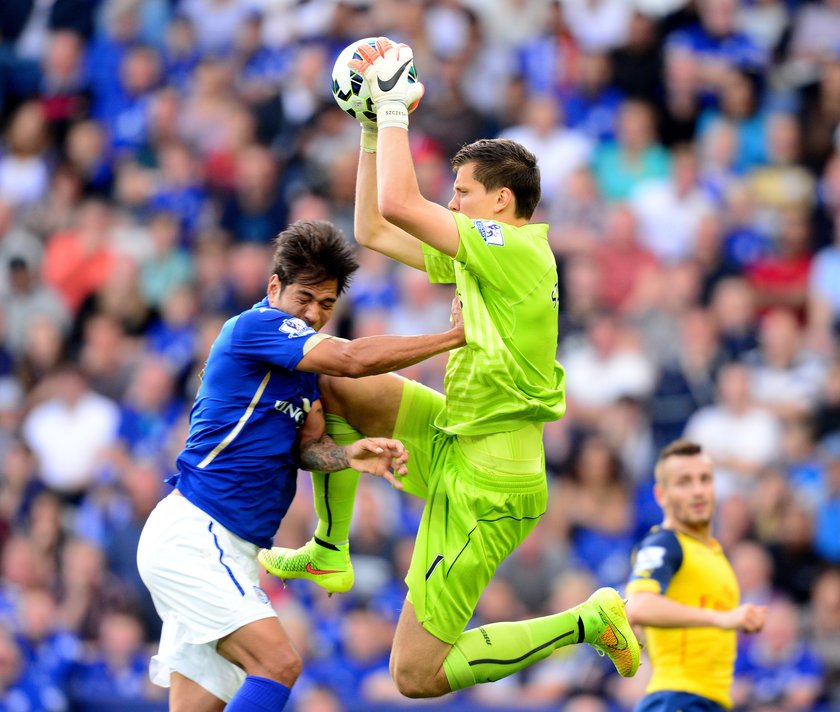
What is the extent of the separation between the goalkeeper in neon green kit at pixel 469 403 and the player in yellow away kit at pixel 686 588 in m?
0.59

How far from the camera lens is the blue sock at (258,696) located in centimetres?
623

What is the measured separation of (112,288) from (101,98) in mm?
2644

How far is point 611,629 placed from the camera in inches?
267

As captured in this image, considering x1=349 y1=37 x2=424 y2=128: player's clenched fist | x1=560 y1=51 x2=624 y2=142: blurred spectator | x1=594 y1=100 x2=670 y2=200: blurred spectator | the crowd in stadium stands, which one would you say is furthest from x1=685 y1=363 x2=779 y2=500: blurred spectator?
x1=349 y1=37 x2=424 y2=128: player's clenched fist

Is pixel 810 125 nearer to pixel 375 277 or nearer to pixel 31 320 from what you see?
pixel 375 277

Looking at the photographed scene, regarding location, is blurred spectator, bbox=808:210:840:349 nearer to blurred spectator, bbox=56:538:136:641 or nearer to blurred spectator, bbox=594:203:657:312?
blurred spectator, bbox=594:203:657:312

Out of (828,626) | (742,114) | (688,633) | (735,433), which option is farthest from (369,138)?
(742,114)

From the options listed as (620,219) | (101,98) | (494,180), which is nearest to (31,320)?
(101,98)

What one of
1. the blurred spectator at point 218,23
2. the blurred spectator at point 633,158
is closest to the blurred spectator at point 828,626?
the blurred spectator at point 633,158

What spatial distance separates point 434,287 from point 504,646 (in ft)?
18.7

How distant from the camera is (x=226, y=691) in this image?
693cm

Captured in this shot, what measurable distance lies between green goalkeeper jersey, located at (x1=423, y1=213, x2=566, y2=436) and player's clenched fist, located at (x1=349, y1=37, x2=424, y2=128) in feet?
1.61

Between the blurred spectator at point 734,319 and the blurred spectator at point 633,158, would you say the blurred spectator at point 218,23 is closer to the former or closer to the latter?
the blurred spectator at point 633,158

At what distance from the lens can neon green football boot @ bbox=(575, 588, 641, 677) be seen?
6.76 meters
